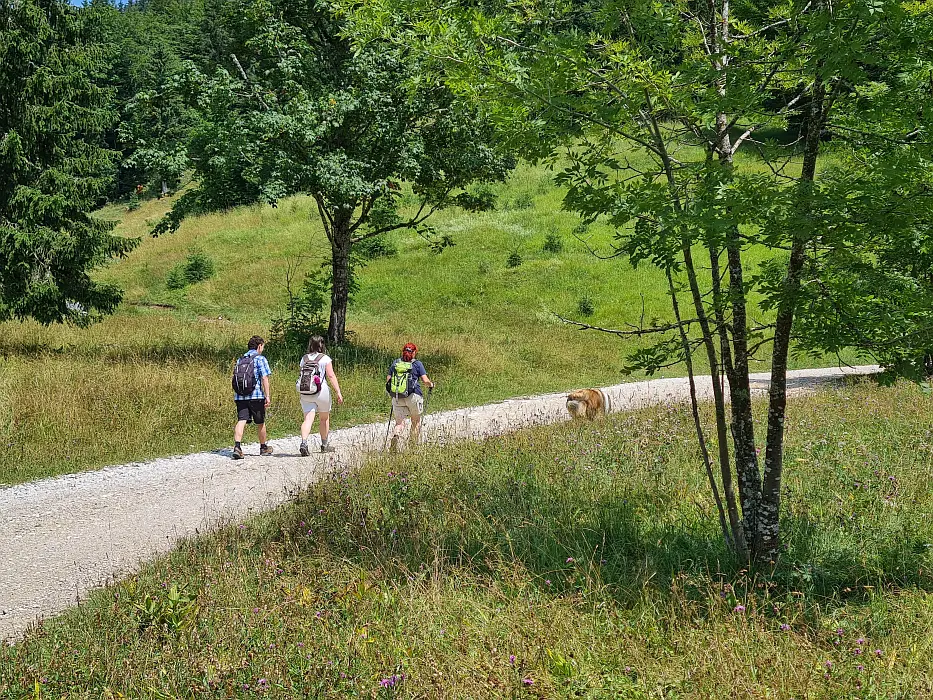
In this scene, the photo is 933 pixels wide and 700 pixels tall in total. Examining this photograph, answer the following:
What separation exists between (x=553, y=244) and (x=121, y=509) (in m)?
28.2

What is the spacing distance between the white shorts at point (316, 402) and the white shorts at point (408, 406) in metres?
0.99

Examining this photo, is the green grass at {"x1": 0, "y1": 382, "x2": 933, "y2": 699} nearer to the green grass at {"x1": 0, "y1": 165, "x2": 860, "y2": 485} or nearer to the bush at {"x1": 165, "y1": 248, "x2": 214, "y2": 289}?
the green grass at {"x1": 0, "y1": 165, "x2": 860, "y2": 485}

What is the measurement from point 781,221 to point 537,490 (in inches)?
156

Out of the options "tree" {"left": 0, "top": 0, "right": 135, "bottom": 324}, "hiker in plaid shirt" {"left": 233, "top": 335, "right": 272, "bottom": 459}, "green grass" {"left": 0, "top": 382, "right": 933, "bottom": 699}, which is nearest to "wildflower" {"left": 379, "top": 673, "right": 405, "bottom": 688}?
"green grass" {"left": 0, "top": 382, "right": 933, "bottom": 699}

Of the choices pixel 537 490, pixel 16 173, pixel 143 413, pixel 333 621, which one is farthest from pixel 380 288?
pixel 333 621

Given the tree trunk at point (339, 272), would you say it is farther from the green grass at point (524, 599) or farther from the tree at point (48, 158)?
the green grass at point (524, 599)

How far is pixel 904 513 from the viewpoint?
21.4ft

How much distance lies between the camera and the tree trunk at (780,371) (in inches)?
187

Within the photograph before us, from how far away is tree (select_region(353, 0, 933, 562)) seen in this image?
4.27 metres

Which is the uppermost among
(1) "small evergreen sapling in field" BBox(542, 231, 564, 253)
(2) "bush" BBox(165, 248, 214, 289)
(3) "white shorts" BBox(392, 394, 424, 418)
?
(1) "small evergreen sapling in field" BBox(542, 231, 564, 253)

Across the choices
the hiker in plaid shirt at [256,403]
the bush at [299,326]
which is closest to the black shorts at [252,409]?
the hiker in plaid shirt at [256,403]

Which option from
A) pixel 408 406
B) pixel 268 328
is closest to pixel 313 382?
pixel 408 406

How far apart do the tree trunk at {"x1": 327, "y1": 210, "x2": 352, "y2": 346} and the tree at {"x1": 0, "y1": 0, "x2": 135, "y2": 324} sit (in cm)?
601

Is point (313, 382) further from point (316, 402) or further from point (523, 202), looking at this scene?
point (523, 202)
